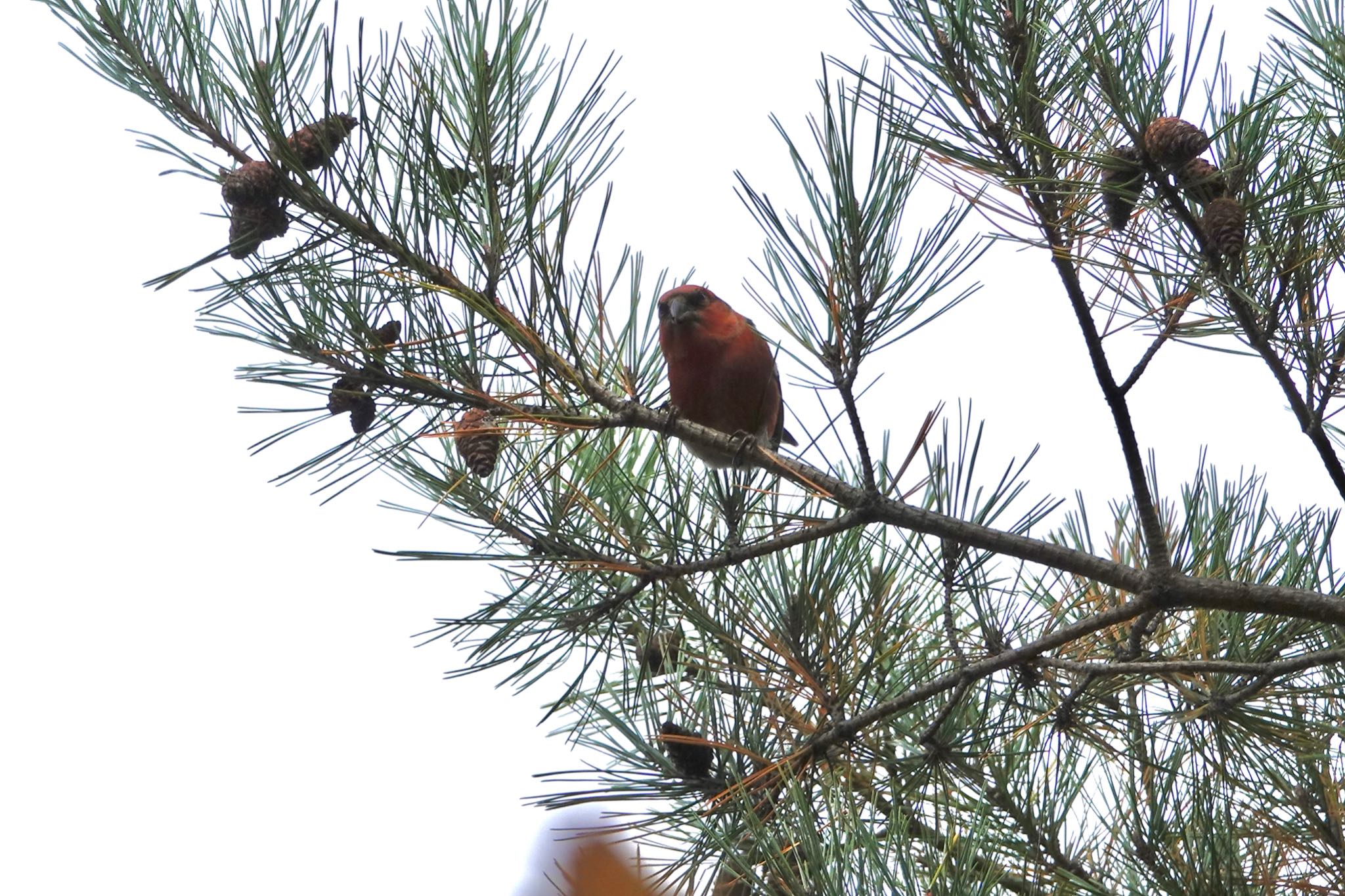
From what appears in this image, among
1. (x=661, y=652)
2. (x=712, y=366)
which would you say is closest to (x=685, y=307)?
(x=712, y=366)

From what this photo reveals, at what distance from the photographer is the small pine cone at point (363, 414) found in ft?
4.70

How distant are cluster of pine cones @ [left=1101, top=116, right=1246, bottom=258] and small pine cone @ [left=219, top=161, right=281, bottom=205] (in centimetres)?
86

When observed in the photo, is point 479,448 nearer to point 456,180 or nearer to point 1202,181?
point 456,180

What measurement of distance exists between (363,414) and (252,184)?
0.91 ft

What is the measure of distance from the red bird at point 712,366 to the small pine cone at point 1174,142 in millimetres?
1118

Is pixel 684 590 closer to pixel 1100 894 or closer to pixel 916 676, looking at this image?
pixel 916 676

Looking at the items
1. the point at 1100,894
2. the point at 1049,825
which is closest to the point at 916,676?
the point at 1049,825

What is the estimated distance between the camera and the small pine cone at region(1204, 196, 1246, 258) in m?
1.30

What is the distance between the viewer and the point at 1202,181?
1292mm

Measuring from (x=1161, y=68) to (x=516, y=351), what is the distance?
2.46ft

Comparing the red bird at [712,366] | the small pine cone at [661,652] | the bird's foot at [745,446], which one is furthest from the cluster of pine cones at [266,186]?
the red bird at [712,366]

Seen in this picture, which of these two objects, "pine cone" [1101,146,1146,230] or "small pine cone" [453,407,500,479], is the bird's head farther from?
"pine cone" [1101,146,1146,230]

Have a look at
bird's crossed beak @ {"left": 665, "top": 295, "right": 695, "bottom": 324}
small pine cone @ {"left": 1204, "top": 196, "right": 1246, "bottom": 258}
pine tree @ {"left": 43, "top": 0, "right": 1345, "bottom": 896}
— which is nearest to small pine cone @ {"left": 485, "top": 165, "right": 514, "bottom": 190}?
pine tree @ {"left": 43, "top": 0, "right": 1345, "bottom": 896}

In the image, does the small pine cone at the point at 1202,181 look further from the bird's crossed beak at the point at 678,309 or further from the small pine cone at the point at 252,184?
the bird's crossed beak at the point at 678,309
